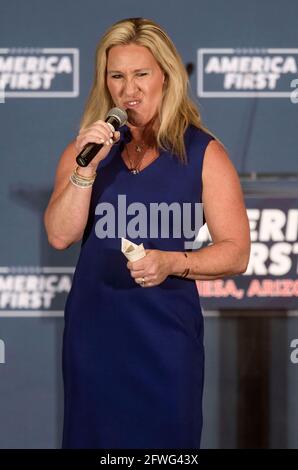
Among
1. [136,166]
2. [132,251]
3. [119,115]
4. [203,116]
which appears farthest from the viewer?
[203,116]

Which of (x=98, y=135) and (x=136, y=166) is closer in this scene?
(x=98, y=135)

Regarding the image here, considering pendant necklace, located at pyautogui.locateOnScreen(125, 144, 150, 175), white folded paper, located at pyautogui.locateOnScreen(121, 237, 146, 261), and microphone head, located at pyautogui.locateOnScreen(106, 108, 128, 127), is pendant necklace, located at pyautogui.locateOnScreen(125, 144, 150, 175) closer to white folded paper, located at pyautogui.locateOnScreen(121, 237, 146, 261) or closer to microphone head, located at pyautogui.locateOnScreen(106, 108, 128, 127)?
microphone head, located at pyautogui.locateOnScreen(106, 108, 128, 127)

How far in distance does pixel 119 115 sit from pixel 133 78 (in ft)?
0.44

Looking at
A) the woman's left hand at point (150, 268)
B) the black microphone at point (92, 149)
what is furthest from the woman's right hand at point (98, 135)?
the woman's left hand at point (150, 268)

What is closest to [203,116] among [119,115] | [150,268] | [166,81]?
[166,81]

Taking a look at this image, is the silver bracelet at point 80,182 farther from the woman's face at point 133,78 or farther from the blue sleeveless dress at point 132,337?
the woman's face at point 133,78

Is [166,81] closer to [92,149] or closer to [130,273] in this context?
[92,149]

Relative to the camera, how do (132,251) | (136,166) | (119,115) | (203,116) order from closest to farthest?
(132,251) → (119,115) → (136,166) → (203,116)

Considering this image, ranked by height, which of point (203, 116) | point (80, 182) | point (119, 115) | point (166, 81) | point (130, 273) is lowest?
point (130, 273)

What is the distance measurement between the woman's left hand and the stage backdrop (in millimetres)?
1239

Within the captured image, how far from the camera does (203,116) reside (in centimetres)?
323

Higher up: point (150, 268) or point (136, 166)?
point (136, 166)

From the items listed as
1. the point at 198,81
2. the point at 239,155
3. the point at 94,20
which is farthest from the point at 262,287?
the point at 94,20

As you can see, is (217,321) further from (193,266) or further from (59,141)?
(193,266)
